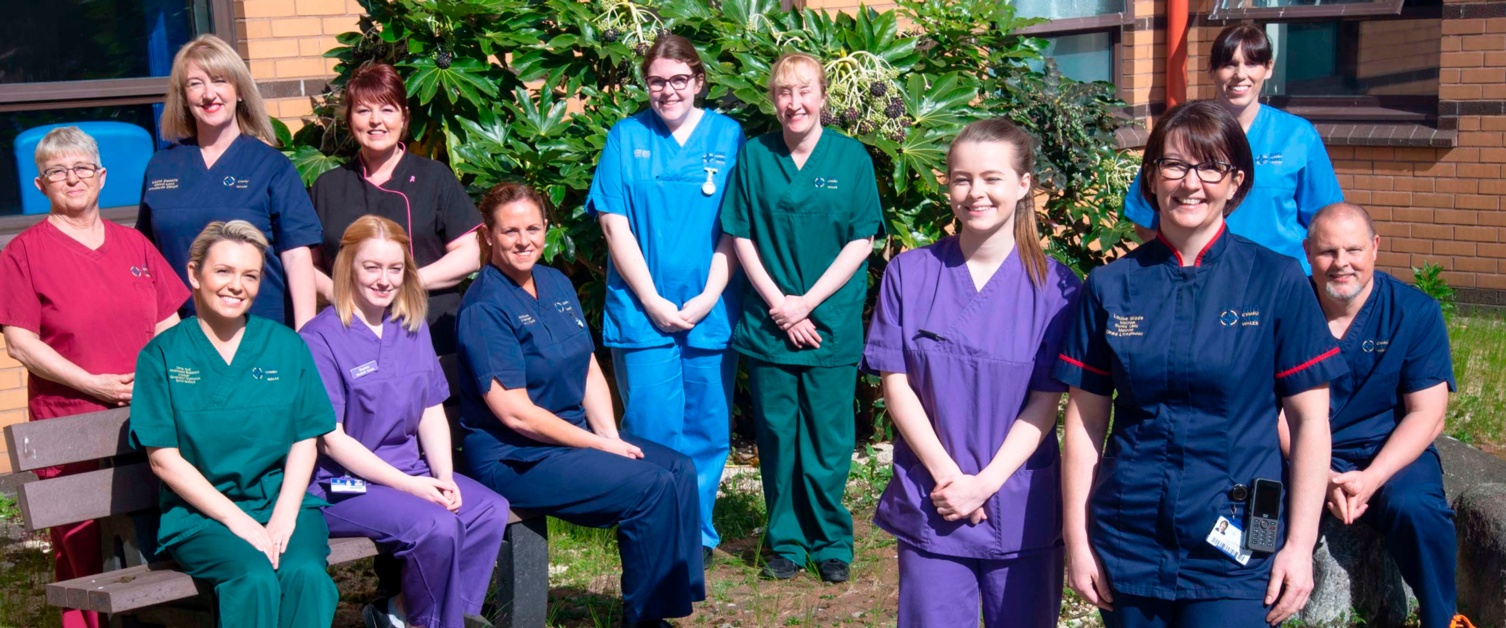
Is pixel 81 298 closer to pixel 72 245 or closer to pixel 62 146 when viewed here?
pixel 72 245

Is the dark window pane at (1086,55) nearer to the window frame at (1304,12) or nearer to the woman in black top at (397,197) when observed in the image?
the window frame at (1304,12)

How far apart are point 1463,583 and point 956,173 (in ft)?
8.01

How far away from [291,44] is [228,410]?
10.1ft

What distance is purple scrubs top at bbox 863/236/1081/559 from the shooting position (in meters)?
3.03

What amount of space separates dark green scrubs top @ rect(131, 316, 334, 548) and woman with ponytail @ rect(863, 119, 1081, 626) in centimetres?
148

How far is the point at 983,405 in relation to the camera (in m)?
3.05

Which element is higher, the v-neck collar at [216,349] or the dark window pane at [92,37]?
the dark window pane at [92,37]

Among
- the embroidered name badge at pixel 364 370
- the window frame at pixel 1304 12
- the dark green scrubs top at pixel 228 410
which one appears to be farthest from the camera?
the window frame at pixel 1304 12

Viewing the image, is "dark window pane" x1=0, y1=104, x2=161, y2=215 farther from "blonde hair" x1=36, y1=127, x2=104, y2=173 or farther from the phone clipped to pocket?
the phone clipped to pocket

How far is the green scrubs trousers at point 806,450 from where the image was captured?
15.3ft

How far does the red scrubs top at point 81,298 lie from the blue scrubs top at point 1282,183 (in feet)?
9.45

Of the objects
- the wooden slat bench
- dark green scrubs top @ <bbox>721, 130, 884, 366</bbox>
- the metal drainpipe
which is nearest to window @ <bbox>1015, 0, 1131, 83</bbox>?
the metal drainpipe

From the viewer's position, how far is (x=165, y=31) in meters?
6.06

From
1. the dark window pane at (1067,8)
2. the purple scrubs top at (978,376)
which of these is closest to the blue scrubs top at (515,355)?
the purple scrubs top at (978,376)
